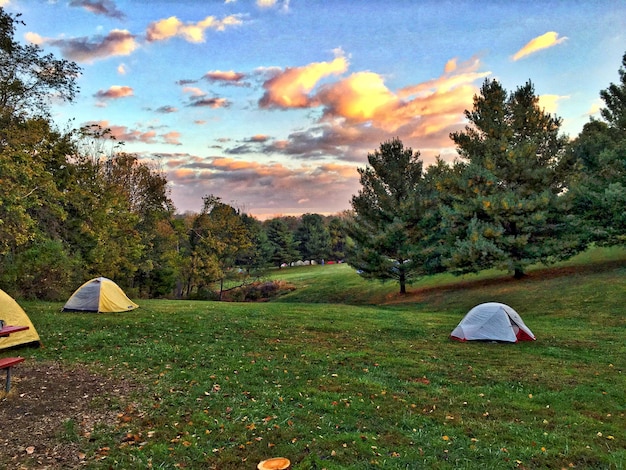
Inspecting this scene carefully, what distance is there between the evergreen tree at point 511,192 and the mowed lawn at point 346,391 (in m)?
8.14

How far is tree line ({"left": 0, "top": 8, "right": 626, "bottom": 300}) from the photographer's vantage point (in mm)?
20297

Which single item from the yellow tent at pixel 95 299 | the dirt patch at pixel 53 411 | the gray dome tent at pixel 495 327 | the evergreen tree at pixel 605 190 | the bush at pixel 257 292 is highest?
the evergreen tree at pixel 605 190

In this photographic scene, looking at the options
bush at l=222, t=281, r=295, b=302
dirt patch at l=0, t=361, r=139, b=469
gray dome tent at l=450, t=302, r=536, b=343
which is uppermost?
dirt patch at l=0, t=361, r=139, b=469

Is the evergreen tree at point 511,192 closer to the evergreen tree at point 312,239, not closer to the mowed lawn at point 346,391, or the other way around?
the mowed lawn at point 346,391

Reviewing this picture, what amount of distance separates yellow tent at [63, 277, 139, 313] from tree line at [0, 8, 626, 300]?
3838 mm

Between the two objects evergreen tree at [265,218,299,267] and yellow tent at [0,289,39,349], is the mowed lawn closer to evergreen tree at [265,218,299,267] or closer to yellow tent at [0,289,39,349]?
yellow tent at [0,289,39,349]

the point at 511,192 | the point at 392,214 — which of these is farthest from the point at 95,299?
the point at 511,192

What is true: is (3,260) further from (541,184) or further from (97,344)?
(541,184)

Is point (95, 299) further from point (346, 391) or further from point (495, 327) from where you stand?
point (495, 327)

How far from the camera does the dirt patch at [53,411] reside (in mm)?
Result: 5223

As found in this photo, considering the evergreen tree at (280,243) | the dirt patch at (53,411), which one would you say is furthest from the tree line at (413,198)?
the evergreen tree at (280,243)

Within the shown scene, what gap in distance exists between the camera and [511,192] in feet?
82.8

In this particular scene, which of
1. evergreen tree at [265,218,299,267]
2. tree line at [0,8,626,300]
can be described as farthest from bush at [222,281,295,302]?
evergreen tree at [265,218,299,267]

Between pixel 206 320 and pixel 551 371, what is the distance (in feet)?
40.7
